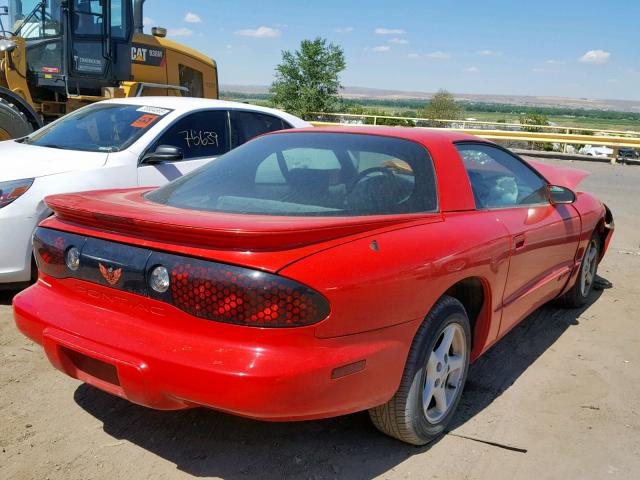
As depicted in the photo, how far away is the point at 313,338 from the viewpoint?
2271 mm

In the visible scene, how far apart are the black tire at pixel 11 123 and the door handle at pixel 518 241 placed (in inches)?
246

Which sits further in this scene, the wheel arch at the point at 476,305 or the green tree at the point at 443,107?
the green tree at the point at 443,107

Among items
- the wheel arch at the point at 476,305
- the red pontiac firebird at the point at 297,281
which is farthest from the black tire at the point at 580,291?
the wheel arch at the point at 476,305

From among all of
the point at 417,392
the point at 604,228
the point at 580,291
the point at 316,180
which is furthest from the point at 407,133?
the point at 604,228

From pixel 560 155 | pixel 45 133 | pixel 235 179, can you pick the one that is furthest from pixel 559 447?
pixel 560 155

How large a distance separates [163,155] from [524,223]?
295 cm

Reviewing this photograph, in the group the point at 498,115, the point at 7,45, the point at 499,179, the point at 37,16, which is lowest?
the point at 499,179

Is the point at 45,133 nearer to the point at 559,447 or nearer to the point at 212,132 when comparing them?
the point at 212,132

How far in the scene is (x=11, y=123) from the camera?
735 centimetres

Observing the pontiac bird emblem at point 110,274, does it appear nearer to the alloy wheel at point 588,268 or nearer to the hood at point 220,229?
the hood at point 220,229

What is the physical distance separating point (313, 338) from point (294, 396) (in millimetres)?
217

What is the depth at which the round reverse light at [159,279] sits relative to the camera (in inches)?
94.5

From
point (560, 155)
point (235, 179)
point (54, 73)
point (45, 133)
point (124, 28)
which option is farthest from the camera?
point (560, 155)

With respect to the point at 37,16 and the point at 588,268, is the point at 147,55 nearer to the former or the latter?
the point at 37,16
